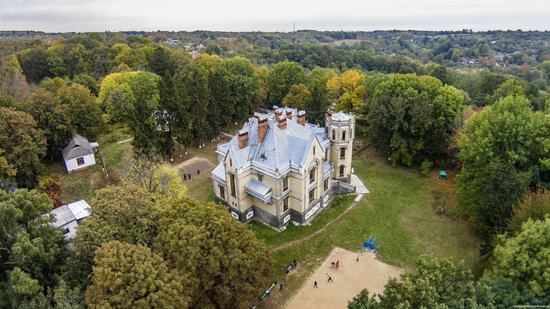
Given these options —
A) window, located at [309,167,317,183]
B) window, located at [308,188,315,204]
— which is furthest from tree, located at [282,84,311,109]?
window, located at [309,167,317,183]

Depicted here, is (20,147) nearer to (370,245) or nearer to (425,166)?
(370,245)

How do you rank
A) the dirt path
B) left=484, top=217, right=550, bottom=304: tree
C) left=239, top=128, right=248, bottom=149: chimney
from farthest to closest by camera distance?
left=239, top=128, right=248, bottom=149: chimney < the dirt path < left=484, top=217, right=550, bottom=304: tree

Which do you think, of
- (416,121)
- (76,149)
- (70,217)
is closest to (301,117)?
(416,121)

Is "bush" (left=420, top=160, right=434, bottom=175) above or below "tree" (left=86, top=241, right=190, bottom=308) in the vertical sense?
below

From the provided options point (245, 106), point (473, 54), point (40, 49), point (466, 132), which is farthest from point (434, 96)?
point (473, 54)

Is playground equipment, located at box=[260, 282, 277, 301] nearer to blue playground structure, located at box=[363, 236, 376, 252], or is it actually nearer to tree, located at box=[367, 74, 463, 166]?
blue playground structure, located at box=[363, 236, 376, 252]

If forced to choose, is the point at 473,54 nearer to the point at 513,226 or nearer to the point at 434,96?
the point at 434,96
